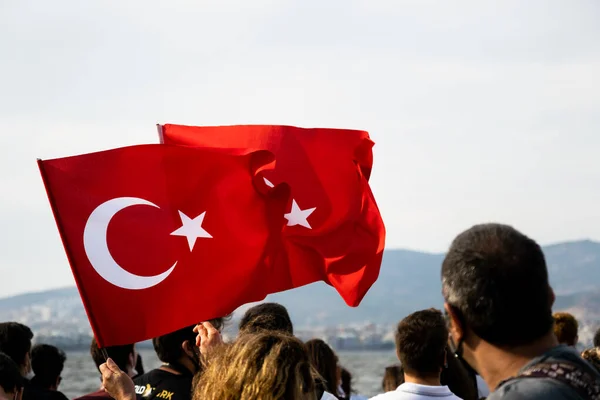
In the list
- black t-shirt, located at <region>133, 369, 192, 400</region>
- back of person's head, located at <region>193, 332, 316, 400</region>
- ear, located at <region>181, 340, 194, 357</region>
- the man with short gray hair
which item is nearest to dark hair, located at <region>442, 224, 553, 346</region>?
the man with short gray hair

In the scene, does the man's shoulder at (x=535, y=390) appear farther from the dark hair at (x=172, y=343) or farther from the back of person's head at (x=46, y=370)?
the back of person's head at (x=46, y=370)

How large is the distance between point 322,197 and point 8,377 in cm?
389

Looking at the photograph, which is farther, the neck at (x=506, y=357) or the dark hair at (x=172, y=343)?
the dark hair at (x=172, y=343)

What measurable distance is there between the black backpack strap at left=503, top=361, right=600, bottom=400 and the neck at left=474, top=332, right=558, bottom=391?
0.28 feet

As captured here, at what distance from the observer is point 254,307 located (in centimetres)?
656

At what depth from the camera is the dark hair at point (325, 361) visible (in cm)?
829

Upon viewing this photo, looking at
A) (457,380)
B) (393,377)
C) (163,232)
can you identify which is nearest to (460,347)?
(457,380)

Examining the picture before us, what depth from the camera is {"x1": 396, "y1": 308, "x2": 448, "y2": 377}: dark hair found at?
6.23m

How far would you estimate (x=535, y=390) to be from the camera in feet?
11.2

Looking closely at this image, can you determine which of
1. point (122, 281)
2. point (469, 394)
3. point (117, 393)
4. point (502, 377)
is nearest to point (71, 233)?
point (122, 281)

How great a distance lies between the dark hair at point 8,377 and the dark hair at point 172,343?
0.92 m

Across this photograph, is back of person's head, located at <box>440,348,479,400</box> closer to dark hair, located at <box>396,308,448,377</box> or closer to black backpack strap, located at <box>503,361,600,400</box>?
dark hair, located at <box>396,308,448,377</box>

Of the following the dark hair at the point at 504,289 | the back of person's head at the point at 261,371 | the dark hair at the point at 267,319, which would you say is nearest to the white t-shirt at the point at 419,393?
the dark hair at the point at 267,319

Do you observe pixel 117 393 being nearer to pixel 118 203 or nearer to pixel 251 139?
pixel 118 203
